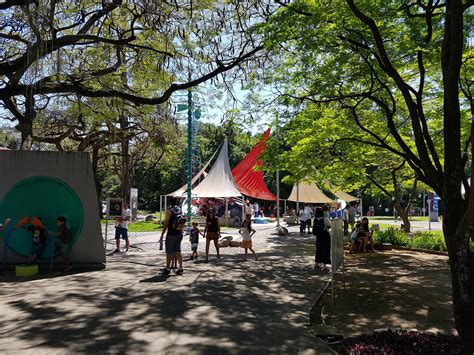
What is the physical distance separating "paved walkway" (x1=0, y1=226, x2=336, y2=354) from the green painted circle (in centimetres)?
149

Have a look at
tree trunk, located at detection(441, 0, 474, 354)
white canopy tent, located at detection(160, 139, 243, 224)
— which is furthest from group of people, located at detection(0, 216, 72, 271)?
white canopy tent, located at detection(160, 139, 243, 224)

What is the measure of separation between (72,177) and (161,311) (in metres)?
5.64

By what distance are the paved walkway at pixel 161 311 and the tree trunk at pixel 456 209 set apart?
1660 mm

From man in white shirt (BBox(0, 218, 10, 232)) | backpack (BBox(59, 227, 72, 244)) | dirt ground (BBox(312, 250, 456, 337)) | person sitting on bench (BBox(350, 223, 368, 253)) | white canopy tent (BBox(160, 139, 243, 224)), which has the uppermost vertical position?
white canopy tent (BBox(160, 139, 243, 224))

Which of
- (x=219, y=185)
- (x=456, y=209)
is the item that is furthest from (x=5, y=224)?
(x=219, y=185)

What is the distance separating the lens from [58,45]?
878cm

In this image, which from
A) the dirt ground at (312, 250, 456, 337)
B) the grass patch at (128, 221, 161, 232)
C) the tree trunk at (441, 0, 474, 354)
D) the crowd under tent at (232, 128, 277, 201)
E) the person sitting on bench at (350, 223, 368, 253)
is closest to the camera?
the tree trunk at (441, 0, 474, 354)

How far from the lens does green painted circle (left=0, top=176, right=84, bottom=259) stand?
10.9 metres

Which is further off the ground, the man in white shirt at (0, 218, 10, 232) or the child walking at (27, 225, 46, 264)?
the man in white shirt at (0, 218, 10, 232)

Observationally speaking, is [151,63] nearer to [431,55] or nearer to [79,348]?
[431,55]

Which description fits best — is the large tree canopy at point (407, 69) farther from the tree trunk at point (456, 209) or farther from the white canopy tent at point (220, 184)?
the white canopy tent at point (220, 184)

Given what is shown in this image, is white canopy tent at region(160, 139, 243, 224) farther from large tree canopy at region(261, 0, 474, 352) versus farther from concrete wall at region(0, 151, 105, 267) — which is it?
concrete wall at region(0, 151, 105, 267)

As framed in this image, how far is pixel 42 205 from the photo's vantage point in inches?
437

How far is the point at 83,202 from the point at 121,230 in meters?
3.53
